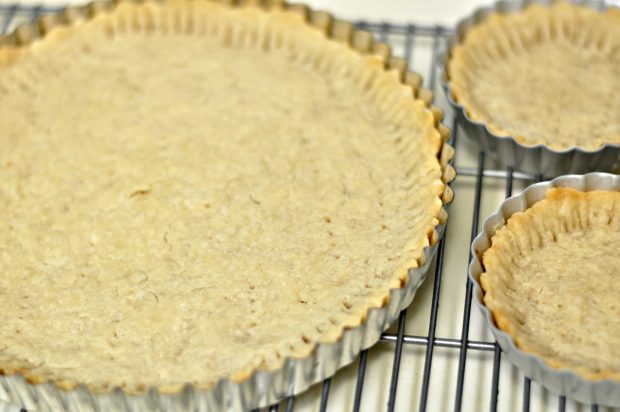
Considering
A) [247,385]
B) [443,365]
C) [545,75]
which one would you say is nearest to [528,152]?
[545,75]

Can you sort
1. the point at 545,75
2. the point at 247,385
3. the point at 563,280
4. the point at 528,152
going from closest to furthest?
the point at 247,385 → the point at 563,280 → the point at 528,152 → the point at 545,75

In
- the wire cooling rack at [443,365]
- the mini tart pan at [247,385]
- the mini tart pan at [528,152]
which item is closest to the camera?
the mini tart pan at [247,385]

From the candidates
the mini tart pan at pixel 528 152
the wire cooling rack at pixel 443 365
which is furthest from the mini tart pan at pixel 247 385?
the mini tart pan at pixel 528 152

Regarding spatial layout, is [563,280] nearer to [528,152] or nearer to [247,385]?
[528,152]

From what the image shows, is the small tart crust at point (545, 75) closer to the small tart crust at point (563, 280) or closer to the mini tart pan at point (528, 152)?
the mini tart pan at point (528, 152)

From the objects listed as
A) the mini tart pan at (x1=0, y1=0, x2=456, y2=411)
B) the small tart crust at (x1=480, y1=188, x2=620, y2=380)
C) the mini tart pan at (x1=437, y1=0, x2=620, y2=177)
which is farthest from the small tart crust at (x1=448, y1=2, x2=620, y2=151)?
the mini tart pan at (x1=0, y1=0, x2=456, y2=411)

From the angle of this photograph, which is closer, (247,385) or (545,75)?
(247,385)

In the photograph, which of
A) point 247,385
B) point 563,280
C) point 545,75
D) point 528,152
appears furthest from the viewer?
point 545,75

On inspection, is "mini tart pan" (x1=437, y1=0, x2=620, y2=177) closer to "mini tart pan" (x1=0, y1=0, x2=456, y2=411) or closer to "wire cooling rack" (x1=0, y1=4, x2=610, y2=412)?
"wire cooling rack" (x1=0, y1=4, x2=610, y2=412)
